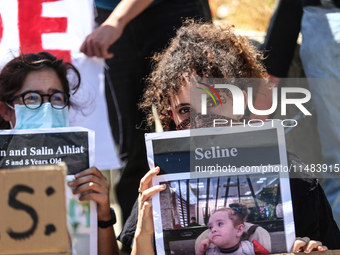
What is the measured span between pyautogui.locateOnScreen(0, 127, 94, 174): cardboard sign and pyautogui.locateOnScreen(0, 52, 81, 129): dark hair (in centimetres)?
39

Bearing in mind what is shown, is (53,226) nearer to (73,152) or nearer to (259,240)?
(73,152)

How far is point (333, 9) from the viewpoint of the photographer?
6.77 feet

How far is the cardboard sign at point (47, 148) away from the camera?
53.0 inches

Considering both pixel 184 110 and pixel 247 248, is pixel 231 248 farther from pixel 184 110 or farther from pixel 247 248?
pixel 184 110

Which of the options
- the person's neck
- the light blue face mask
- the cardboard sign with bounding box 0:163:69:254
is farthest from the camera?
the light blue face mask

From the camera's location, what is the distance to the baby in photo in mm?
1161

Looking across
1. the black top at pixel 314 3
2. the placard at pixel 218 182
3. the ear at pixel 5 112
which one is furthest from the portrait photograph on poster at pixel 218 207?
the black top at pixel 314 3

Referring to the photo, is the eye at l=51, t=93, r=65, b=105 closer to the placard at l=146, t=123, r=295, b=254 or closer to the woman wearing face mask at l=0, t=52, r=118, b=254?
the woman wearing face mask at l=0, t=52, r=118, b=254

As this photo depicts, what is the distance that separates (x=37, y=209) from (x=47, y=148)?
479 millimetres

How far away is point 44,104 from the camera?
5.27ft

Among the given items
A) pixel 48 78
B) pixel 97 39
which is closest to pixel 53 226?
pixel 48 78

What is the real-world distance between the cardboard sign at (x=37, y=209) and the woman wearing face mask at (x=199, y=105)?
1.23 feet

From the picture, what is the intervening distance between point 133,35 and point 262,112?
0.93 metres

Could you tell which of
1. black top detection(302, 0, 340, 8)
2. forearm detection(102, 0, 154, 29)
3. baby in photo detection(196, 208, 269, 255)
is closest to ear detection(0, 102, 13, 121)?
forearm detection(102, 0, 154, 29)
